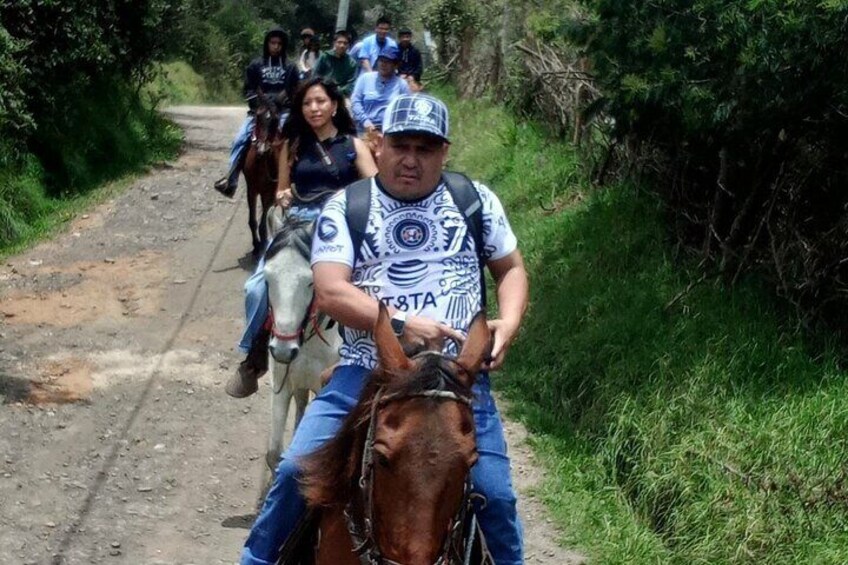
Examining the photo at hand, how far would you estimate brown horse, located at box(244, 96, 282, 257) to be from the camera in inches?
478

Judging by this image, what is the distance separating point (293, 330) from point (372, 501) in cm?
336

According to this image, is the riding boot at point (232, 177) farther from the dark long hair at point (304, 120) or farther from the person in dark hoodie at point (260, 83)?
the dark long hair at point (304, 120)

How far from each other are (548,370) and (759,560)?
3116 millimetres

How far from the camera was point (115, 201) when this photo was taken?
52.9 feet

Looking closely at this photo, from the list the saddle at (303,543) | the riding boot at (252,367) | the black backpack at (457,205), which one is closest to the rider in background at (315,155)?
the riding boot at (252,367)

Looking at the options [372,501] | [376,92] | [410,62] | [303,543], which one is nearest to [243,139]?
[376,92]

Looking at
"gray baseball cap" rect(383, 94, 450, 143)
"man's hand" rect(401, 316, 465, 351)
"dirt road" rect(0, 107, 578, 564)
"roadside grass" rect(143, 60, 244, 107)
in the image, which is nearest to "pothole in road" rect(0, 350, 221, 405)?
"dirt road" rect(0, 107, 578, 564)

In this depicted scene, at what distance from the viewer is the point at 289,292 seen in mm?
6555

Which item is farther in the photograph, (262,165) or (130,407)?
(262,165)

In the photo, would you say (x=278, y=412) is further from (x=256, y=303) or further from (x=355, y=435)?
(x=355, y=435)

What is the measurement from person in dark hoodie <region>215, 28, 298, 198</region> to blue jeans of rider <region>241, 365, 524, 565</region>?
30.2 ft

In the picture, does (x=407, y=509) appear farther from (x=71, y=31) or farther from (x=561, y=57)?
(x=71, y=31)

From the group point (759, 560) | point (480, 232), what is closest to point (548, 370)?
point (759, 560)

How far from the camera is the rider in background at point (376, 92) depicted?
13469mm
